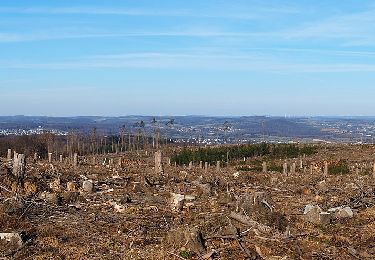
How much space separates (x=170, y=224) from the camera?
11.7 meters

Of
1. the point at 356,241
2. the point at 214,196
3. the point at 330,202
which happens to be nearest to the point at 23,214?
the point at 214,196

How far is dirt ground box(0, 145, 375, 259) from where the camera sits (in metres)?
9.69

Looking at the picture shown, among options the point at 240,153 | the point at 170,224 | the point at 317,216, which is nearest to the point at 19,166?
the point at 170,224

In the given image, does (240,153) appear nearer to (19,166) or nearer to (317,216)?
(19,166)

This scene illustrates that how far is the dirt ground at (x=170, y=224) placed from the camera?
9688mm

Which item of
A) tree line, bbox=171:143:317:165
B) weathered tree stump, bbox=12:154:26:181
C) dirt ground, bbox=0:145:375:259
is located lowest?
tree line, bbox=171:143:317:165

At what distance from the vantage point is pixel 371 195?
16.0 m

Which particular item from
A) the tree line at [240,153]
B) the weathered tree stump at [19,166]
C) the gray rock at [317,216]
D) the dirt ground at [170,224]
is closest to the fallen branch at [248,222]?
the dirt ground at [170,224]

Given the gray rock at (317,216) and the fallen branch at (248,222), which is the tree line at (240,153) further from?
the fallen branch at (248,222)

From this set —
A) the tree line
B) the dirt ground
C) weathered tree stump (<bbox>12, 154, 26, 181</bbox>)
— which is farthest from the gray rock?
the tree line

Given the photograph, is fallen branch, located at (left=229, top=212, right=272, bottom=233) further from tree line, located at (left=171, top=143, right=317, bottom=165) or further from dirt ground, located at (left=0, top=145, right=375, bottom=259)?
tree line, located at (left=171, top=143, right=317, bottom=165)

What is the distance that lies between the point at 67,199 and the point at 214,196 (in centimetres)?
478

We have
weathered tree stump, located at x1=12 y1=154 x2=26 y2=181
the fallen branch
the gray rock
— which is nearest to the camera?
the fallen branch

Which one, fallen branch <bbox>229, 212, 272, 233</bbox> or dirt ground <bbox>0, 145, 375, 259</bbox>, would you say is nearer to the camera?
dirt ground <bbox>0, 145, 375, 259</bbox>
